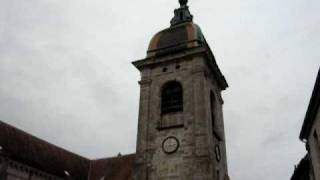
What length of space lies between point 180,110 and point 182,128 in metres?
1.17

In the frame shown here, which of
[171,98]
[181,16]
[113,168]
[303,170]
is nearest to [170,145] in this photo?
[171,98]

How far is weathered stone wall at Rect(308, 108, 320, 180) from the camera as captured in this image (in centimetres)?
1305

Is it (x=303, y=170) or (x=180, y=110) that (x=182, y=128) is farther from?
(x=303, y=170)

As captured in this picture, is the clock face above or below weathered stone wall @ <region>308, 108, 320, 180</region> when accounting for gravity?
above

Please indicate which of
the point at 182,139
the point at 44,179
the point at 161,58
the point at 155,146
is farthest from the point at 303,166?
the point at 44,179

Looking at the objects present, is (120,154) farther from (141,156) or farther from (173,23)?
(173,23)

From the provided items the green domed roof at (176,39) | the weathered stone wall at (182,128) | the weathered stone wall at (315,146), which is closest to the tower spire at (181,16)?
the green domed roof at (176,39)

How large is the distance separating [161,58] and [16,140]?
33.1 ft

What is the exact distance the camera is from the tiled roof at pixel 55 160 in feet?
72.9

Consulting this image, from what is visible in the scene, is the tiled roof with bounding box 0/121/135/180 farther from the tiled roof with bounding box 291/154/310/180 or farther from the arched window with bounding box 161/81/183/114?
the tiled roof with bounding box 291/154/310/180

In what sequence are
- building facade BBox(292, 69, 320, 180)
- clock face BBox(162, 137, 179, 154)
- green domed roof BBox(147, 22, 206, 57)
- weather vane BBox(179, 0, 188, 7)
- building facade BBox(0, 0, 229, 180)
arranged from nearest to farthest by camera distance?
1. building facade BBox(292, 69, 320, 180)
2. building facade BBox(0, 0, 229, 180)
3. clock face BBox(162, 137, 179, 154)
4. green domed roof BBox(147, 22, 206, 57)
5. weather vane BBox(179, 0, 188, 7)

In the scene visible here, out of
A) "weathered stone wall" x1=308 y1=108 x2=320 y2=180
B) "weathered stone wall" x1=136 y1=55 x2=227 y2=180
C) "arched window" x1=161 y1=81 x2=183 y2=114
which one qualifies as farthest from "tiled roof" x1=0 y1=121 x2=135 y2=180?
"weathered stone wall" x1=308 y1=108 x2=320 y2=180

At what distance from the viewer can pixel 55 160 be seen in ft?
82.4

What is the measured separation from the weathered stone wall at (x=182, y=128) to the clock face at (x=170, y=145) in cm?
18
